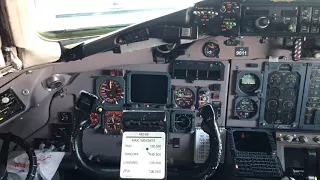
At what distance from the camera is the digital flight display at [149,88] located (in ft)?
11.4

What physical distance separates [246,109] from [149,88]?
776 millimetres

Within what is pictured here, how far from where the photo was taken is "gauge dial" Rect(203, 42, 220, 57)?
133 inches

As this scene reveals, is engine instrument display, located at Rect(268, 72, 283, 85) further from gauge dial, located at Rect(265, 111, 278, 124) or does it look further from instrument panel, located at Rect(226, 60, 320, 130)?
gauge dial, located at Rect(265, 111, 278, 124)

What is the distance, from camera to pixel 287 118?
11.7 ft

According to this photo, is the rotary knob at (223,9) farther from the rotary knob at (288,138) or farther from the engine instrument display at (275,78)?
the rotary knob at (288,138)

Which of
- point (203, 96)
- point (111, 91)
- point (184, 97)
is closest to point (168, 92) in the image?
point (184, 97)

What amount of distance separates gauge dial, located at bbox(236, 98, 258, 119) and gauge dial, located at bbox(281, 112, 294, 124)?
0.22 meters

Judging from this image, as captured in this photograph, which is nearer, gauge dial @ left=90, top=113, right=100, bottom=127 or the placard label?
the placard label

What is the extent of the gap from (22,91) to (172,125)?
117cm

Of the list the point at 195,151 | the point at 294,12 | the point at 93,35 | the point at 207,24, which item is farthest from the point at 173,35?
the point at 195,151

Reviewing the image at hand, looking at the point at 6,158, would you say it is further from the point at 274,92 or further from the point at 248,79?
the point at 274,92

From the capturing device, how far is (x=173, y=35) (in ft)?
9.70

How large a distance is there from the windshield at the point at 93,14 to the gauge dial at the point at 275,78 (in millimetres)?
965

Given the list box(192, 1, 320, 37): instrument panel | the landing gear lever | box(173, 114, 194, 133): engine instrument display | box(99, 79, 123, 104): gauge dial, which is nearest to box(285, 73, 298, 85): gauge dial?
box(192, 1, 320, 37): instrument panel
